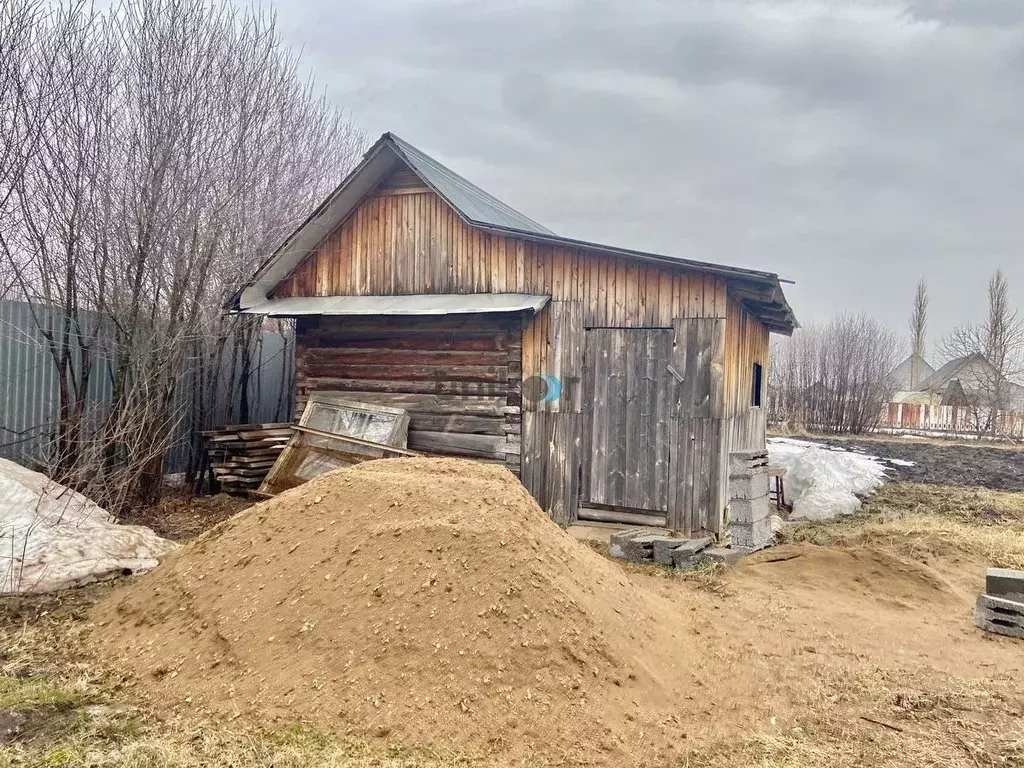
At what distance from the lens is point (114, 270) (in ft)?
27.8

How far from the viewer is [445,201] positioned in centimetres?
948

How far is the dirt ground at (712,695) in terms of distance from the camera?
343 centimetres

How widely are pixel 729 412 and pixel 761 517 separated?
1506mm

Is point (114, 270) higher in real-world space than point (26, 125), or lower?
lower

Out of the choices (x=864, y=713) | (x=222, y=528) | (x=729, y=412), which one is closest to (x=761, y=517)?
(x=729, y=412)

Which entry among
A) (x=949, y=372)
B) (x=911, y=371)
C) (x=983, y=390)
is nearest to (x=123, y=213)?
(x=983, y=390)

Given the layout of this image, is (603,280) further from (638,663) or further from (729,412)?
(638,663)

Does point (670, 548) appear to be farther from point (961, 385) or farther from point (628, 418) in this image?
point (961, 385)

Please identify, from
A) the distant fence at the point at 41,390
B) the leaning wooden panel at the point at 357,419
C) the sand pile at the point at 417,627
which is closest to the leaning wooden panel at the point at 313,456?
the leaning wooden panel at the point at 357,419

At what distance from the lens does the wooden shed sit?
8.53 metres

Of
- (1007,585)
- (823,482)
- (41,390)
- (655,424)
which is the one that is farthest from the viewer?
(823,482)

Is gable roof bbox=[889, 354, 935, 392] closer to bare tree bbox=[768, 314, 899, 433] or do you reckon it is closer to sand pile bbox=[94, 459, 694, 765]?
bare tree bbox=[768, 314, 899, 433]

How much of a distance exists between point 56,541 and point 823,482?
37.5 feet

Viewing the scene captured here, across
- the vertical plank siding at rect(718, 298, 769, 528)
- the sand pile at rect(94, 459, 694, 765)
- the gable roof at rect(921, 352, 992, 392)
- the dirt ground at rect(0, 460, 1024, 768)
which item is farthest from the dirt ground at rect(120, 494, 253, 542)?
the gable roof at rect(921, 352, 992, 392)
